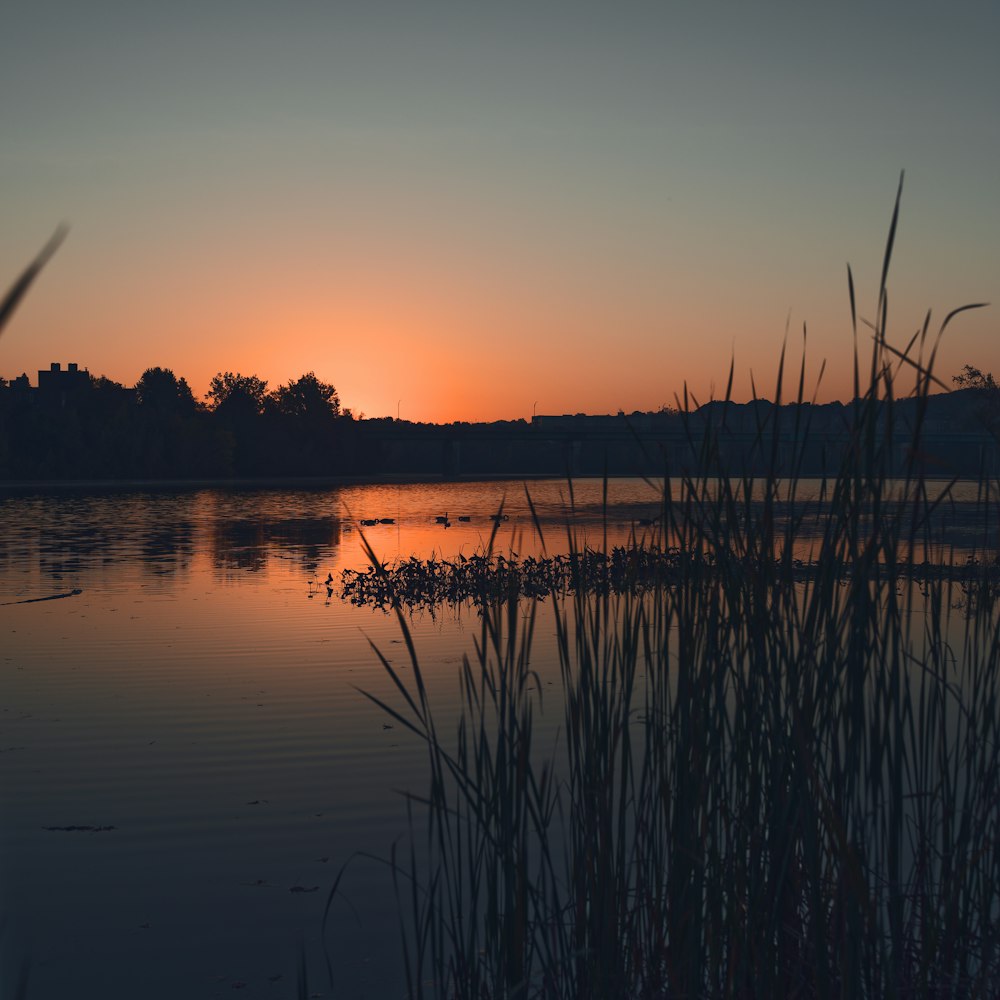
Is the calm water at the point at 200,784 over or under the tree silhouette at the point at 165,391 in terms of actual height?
under

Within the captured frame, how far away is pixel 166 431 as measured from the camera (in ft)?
282

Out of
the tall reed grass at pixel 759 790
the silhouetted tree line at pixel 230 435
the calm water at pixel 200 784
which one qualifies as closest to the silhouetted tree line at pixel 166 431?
the silhouetted tree line at pixel 230 435

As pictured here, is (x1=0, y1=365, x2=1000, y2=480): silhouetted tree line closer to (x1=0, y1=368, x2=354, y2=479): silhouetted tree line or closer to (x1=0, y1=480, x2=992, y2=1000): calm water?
(x1=0, y1=368, x2=354, y2=479): silhouetted tree line

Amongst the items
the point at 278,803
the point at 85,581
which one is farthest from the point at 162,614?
the point at 278,803

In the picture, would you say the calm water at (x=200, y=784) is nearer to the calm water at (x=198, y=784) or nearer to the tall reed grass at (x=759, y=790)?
the calm water at (x=198, y=784)

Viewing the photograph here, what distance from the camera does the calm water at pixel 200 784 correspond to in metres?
4.99

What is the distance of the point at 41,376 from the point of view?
342 ft

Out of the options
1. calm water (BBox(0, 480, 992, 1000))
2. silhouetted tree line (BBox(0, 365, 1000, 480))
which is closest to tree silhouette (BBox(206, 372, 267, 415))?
silhouetted tree line (BBox(0, 365, 1000, 480))

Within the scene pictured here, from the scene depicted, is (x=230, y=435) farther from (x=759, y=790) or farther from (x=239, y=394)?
(x=759, y=790)

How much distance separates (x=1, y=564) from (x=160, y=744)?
Answer: 16851 millimetres

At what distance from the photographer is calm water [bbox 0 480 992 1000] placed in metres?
4.99

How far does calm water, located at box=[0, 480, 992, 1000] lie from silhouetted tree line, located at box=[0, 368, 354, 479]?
210ft

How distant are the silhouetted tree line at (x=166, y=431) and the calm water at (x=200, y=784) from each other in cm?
6414

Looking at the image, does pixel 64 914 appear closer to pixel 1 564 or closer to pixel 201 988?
pixel 201 988
